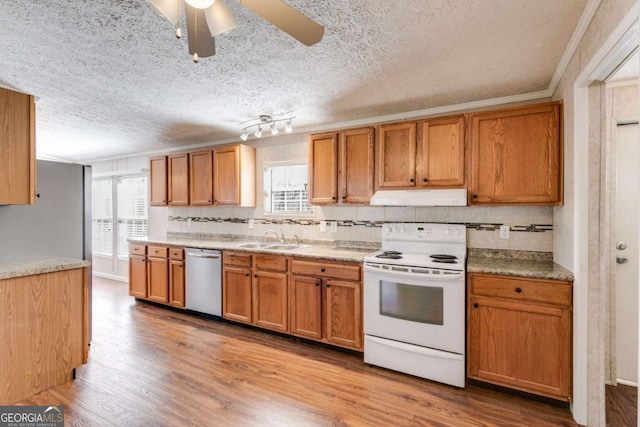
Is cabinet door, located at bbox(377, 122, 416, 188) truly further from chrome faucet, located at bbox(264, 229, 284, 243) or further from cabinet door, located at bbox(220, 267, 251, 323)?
cabinet door, located at bbox(220, 267, 251, 323)

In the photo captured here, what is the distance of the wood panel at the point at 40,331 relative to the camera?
2.06 meters

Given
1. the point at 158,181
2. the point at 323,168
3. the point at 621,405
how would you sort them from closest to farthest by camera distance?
the point at 621,405 → the point at 323,168 → the point at 158,181

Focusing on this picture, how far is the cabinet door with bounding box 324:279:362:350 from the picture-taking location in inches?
109

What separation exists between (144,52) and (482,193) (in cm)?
271

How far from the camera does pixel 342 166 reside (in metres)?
3.19

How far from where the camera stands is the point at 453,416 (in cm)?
200

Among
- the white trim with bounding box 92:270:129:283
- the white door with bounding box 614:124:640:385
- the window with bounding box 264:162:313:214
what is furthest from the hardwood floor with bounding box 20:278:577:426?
the white trim with bounding box 92:270:129:283

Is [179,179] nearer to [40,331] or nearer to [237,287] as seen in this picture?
[237,287]

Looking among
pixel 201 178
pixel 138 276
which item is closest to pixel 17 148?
pixel 201 178

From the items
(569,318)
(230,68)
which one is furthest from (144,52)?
(569,318)

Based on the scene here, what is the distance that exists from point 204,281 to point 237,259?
0.61 metres

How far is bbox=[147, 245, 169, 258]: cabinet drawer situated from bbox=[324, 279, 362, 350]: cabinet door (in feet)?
7.86

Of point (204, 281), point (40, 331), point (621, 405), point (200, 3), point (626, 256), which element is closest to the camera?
point (200, 3)

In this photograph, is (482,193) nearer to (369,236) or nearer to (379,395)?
(369,236)
